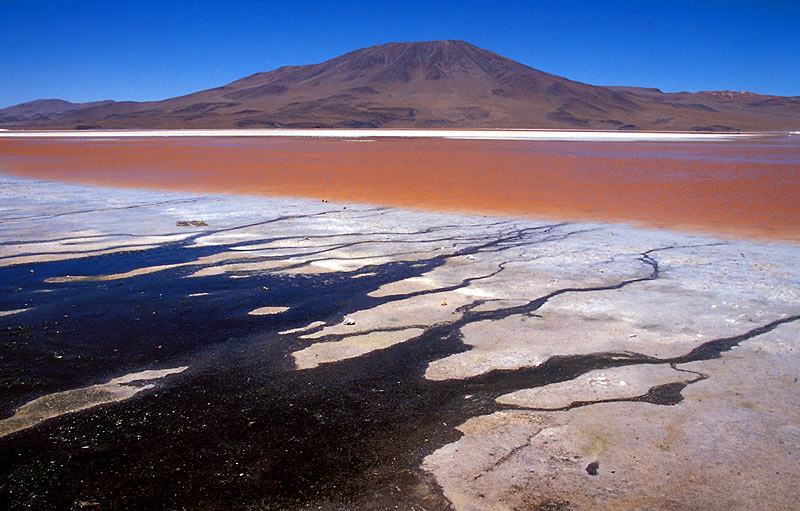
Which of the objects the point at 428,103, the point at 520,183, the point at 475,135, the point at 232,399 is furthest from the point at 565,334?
the point at 428,103

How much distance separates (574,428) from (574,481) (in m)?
0.41

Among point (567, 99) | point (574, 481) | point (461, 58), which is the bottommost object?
point (574, 481)

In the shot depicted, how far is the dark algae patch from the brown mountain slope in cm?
8402

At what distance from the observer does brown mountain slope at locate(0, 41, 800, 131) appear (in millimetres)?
99031

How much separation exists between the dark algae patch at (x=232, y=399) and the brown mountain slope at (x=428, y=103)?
8402 cm

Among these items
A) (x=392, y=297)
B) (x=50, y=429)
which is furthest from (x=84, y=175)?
(x=50, y=429)

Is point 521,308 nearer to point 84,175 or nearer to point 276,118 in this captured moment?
point 84,175

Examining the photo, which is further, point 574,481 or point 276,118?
point 276,118

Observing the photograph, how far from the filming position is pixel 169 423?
273 centimetres

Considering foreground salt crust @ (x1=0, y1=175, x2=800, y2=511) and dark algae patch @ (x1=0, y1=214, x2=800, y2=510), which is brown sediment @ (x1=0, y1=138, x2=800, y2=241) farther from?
dark algae patch @ (x1=0, y1=214, x2=800, y2=510)

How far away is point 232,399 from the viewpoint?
2.97 metres

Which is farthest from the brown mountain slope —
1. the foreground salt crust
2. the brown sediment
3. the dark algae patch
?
the dark algae patch

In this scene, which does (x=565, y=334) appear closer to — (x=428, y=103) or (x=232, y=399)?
(x=232, y=399)

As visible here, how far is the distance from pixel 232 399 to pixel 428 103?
387ft
